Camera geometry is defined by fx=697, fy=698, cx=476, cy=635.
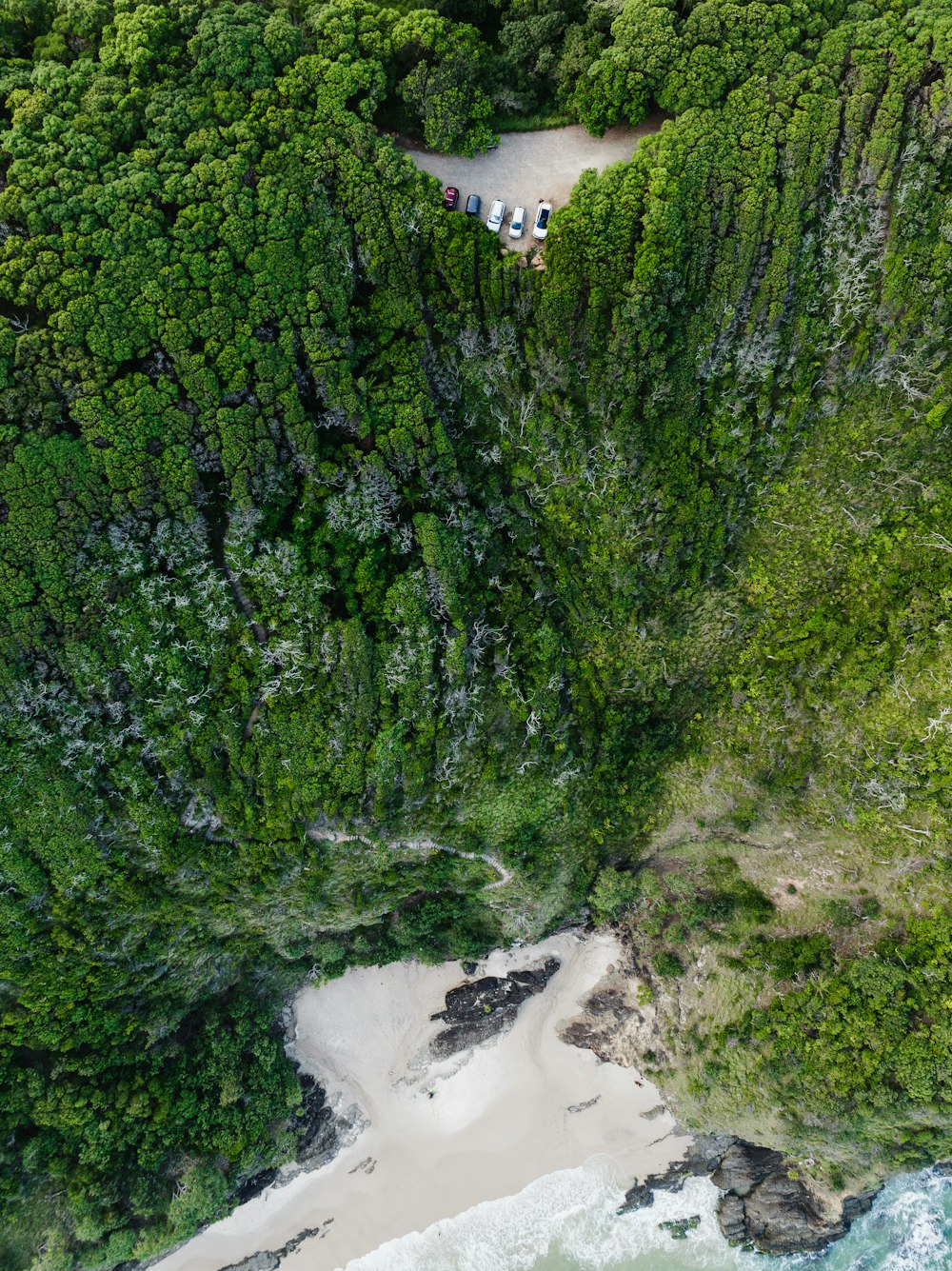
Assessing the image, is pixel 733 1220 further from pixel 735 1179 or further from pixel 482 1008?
pixel 482 1008

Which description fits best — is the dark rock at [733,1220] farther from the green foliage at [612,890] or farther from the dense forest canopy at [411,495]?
the green foliage at [612,890]

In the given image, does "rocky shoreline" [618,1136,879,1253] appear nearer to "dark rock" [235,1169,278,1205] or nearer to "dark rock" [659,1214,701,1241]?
"dark rock" [659,1214,701,1241]

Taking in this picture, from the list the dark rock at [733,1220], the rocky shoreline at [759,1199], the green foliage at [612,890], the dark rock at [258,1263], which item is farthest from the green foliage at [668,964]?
the dark rock at [258,1263]

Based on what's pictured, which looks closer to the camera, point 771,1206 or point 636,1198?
point 771,1206

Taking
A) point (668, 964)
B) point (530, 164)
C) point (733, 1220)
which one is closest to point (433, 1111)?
point (668, 964)

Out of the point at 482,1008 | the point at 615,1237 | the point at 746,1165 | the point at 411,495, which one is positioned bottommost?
the point at 615,1237

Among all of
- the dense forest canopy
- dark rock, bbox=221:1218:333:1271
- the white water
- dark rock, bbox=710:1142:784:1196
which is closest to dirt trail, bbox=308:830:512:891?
the dense forest canopy

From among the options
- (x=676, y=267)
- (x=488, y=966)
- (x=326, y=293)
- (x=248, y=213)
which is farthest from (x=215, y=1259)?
(x=676, y=267)
